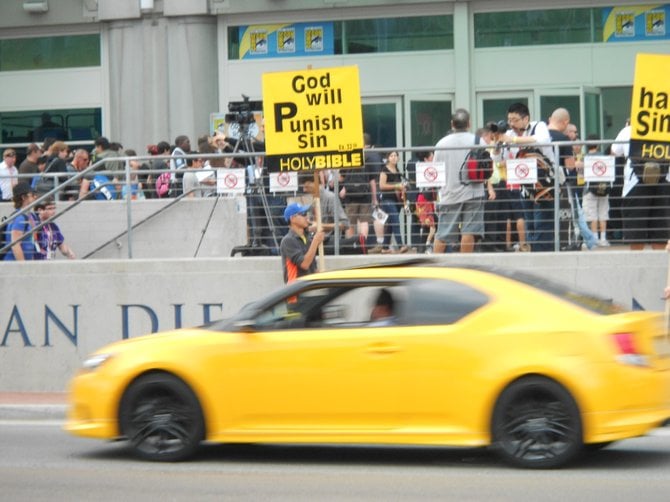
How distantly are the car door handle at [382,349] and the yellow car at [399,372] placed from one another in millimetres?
10

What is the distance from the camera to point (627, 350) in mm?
9828

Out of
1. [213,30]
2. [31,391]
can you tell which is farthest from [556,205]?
[213,30]

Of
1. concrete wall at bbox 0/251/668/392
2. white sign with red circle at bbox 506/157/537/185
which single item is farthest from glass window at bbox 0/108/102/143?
white sign with red circle at bbox 506/157/537/185

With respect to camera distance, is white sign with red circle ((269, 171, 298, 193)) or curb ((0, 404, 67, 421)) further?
white sign with red circle ((269, 171, 298, 193))

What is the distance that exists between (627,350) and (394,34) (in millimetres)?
17809

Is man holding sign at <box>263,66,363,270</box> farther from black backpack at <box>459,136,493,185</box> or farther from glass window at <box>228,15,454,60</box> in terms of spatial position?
glass window at <box>228,15,454,60</box>

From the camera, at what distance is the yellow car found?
9.88m

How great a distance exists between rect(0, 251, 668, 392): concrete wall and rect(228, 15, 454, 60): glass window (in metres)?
12.0

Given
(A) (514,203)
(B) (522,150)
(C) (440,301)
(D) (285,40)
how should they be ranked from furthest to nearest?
1. (D) (285,40)
2. (A) (514,203)
3. (B) (522,150)
4. (C) (440,301)

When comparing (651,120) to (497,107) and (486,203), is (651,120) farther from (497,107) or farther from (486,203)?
(497,107)

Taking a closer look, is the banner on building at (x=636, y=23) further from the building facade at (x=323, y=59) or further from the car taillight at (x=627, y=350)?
the car taillight at (x=627, y=350)

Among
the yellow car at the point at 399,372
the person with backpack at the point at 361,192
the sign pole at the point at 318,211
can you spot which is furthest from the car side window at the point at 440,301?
the person with backpack at the point at 361,192

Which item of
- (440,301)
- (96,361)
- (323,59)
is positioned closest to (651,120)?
(440,301)

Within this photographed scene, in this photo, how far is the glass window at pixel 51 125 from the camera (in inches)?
1115
